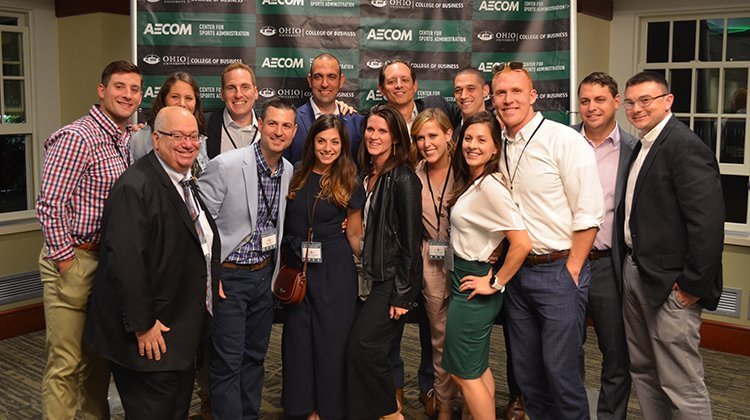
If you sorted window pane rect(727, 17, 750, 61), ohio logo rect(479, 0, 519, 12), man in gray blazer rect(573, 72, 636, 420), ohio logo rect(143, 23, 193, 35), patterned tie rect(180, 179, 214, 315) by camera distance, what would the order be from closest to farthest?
patterned tie rect(180, 179, 214, 315)
man in gray blazer rect(573, 72, 636, 420)
ohio logo rect(143, 23, 193, 35)
ohio logo rect(479, 0, 519, 12)
window pane rect(727, 17, 750, 61)

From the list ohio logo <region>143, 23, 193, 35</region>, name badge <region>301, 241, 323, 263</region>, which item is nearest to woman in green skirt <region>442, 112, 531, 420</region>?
name badge <region>301, 241, 323, 263</region>

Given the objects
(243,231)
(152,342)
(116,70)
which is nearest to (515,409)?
(243,231)

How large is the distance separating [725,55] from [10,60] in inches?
214

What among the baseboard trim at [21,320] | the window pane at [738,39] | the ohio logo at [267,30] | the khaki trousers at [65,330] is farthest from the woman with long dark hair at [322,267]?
the window pane at [738,39]

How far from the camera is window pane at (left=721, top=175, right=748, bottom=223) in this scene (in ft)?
17.1

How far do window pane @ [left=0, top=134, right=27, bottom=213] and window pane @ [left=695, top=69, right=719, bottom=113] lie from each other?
5.30m

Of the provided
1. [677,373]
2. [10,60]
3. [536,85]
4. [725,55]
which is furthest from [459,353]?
[10,60]

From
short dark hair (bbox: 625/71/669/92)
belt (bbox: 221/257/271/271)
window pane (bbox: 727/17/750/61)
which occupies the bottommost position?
belt (bbox: 221/257/271/271)

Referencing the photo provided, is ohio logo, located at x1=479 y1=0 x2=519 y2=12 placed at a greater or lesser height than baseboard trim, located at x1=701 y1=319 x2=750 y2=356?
greater

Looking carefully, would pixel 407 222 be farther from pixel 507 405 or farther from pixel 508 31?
pixel 508 31

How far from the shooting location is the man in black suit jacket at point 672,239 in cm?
276

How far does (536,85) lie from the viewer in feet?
14.0

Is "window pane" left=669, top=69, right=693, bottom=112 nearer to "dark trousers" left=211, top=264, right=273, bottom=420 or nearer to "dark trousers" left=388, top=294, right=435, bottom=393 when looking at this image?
"dark trousers" left=388, top=294, right=435, bottom=393

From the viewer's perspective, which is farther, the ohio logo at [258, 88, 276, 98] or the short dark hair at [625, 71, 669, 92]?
the ohio logo at [258, 88, 276, 98]
